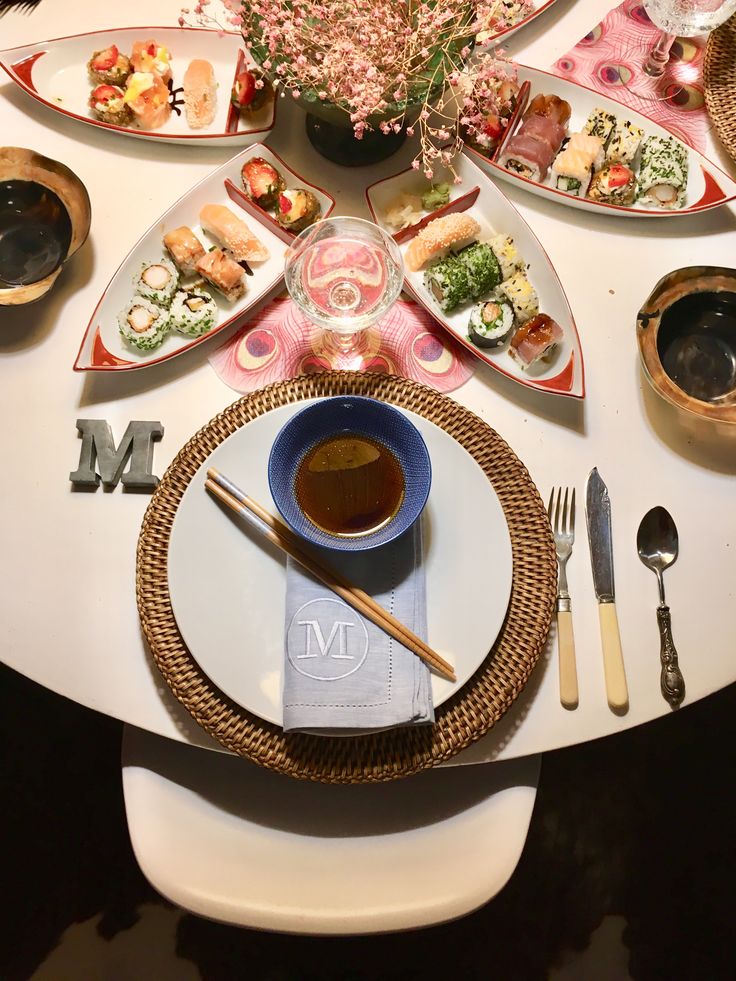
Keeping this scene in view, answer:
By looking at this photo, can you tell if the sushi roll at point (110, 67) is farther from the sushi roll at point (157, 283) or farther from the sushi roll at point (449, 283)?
the sushi roll at point (449, 283)

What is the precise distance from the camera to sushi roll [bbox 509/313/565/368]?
131cm

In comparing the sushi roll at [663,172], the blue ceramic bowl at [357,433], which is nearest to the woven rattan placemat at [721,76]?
the sushi roll at [663,172]

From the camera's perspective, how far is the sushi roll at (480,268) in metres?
1.34

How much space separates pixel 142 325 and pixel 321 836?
97cm

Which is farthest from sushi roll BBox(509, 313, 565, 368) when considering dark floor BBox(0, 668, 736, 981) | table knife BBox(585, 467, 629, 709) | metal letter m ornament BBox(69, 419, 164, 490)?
dark floor BBox(0, 668, 736, 981)

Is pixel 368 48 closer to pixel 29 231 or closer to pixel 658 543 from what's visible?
pixel 29 231

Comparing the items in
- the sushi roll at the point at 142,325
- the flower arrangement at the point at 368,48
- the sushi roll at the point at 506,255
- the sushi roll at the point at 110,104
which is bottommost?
the sushi roll at the point at 142,325

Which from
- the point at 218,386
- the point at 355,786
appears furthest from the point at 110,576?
the point at 355,786

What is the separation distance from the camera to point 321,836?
1.25 metres

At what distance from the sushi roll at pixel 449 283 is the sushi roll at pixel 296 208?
256 mm

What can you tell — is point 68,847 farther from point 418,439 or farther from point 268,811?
point 418,439

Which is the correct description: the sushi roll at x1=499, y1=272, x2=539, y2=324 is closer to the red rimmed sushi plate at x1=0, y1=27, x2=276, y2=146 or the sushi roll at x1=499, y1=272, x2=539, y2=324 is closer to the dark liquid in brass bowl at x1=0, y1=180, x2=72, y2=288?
the red rimmed sushi plate at x1=0, y1=27, x2=276, y2=146

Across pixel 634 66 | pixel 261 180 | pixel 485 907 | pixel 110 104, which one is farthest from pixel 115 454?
pixel 485 907

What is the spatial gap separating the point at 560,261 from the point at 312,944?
79.1 inches
